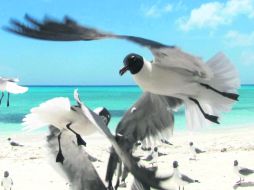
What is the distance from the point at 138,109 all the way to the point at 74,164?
2.57ft

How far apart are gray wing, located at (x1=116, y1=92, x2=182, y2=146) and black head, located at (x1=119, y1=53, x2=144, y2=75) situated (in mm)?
1083

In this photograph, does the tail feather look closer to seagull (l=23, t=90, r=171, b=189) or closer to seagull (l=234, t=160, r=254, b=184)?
seagull (l=23, t=90, r=171, b=189)

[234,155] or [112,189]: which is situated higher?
[112,189]

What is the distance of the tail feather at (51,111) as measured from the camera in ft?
14.7

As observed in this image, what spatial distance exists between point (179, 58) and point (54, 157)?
172cm

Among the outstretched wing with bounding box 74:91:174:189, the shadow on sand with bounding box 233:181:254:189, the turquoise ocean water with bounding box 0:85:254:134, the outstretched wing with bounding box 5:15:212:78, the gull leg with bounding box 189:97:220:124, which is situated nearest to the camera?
the outstretched wing with bounding box 74:91:174:189

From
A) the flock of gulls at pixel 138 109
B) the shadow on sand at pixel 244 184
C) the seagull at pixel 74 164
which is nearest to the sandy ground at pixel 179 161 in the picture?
the shadow on sand at pixel 244 184

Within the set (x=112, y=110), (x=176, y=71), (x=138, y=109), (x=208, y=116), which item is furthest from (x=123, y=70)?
(x=112, y=110)

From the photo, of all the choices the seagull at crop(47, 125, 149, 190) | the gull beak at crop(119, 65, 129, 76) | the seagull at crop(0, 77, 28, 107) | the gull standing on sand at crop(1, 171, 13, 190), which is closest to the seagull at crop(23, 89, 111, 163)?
the seagull at crop(47, 125, 149, 190)

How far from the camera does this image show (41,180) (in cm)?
855

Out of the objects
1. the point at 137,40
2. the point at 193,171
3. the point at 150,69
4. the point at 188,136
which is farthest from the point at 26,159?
the point at 137,40

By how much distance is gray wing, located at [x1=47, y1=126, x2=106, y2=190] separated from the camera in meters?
4.94

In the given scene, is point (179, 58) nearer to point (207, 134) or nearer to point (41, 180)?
point (41, 180)

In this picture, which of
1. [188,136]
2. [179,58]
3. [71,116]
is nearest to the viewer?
[179,58]
